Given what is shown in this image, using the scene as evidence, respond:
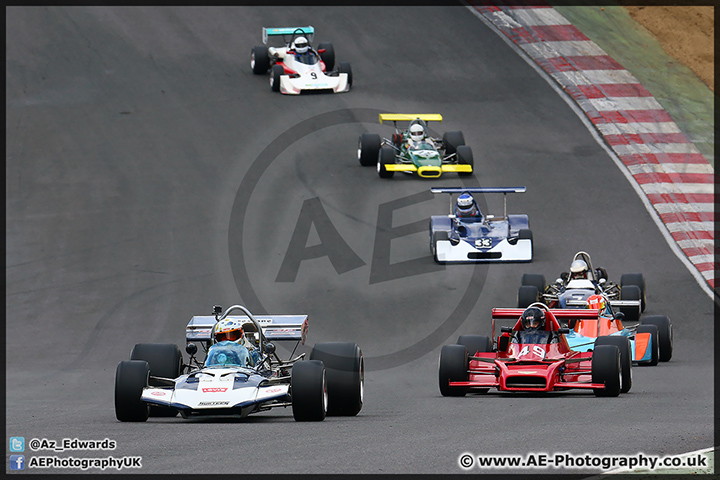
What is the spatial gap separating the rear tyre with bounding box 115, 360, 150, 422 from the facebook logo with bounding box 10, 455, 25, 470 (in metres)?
2.55

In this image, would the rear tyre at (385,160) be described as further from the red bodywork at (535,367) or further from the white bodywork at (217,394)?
the white bodywork at (217,394)

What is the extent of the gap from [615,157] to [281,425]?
20172mm

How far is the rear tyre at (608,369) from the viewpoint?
1472 centimetres

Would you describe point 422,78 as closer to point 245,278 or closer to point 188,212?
point 188,212

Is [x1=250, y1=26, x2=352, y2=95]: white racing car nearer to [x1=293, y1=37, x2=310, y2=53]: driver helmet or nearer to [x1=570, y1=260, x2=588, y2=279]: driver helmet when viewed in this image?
[x1=293, y1=37, x2=310, y2=53]: driver helmet

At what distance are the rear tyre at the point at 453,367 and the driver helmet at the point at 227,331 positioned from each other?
10.6 ft

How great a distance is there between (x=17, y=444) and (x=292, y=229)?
16305 millimetres

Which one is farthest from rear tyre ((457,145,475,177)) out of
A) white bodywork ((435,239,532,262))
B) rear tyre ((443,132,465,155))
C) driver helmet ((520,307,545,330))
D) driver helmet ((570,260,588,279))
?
driver helmet ((520,307,545,330))

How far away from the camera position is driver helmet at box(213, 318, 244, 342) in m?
13.9

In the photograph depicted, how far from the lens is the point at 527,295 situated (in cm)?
2145

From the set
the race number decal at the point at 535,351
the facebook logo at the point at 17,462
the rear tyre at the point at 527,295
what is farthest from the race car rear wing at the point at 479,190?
the facebook logo at the point at 17,462

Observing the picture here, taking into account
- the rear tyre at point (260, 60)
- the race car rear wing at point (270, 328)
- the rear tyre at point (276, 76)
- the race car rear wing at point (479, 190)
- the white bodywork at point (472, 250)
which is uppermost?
the rear tyre at point (260, 60)

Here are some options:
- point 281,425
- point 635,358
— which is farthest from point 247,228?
point 281,425

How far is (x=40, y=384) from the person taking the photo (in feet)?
59.9
